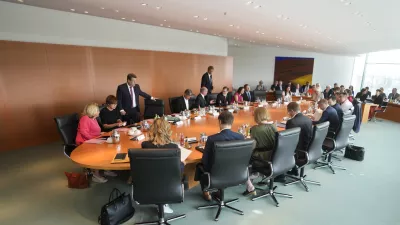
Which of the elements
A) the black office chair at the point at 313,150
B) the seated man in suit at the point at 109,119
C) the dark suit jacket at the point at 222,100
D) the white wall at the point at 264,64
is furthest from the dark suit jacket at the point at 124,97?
the white wall at the point at 264,64

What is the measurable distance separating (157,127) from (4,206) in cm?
256

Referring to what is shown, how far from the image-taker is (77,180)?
3.54 m

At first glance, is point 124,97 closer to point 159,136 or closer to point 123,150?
point 123,150

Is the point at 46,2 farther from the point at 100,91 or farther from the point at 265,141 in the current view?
the point at 265,141

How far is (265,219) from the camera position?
9.75ft

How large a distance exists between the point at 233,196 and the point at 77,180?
7.91 ft

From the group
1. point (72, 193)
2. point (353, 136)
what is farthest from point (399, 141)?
point (72, 193)

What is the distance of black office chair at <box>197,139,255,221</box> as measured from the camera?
2500mm

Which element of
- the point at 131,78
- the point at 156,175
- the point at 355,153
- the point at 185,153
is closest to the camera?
the point at 156,175

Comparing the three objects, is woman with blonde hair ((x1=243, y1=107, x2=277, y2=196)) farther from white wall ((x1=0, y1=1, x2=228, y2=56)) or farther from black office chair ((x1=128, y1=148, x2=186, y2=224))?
white wall ((x1=0, y1=1, x2=228, y2=56))

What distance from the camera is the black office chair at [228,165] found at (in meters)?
2.50

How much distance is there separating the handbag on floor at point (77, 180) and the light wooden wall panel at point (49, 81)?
9.30 feet

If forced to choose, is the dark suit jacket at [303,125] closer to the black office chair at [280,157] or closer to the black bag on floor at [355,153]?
the black office chair at [280,157]

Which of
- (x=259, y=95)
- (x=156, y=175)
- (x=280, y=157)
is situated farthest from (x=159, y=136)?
(x=259, y=95)
